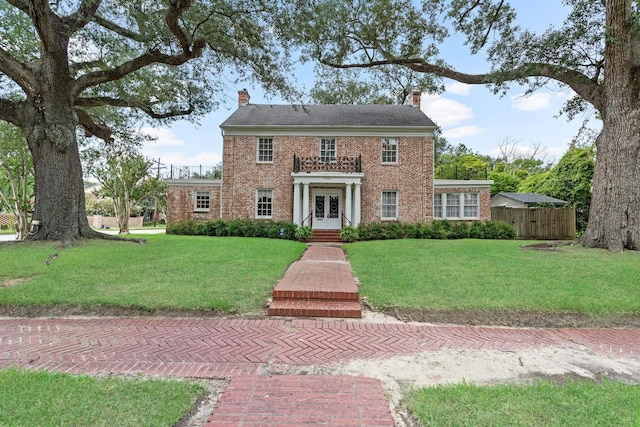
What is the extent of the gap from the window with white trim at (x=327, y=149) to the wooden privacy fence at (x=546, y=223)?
11.2m

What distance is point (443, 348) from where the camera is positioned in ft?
12.9

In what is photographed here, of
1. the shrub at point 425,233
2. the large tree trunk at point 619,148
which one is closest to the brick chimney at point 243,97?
the shrub at point 425,233

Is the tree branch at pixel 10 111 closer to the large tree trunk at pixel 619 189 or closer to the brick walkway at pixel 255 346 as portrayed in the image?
the brick walkway at pixel 255 346

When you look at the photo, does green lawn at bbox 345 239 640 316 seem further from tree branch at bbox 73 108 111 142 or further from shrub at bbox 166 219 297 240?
tree branch at bbox 73 108 111 142

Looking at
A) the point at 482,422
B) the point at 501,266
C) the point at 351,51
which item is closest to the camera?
the point at 482,422

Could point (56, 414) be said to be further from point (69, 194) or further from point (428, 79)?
point (428, 79)

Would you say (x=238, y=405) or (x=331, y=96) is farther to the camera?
(x=331, y=96)

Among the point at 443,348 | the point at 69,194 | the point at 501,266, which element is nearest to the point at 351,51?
the point at 501,266

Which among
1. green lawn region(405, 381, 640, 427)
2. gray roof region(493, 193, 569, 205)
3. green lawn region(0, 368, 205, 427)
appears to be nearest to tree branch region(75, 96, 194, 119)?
green lawn region(0, 368, 205, 427)

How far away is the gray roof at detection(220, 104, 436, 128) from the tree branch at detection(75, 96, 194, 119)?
3840 millimetres

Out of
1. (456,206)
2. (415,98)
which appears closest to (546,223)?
(456,206)

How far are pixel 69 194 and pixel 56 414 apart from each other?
10193 millimetres

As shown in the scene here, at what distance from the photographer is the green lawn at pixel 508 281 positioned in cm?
528

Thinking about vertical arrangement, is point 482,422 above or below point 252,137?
below
